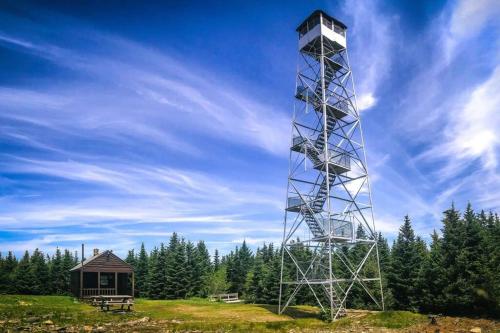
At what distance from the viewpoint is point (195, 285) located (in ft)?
204

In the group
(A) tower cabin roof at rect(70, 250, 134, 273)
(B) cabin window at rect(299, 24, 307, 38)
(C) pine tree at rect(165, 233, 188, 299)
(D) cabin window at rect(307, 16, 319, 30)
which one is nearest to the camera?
(D) cabin window at rect(307, 16, 319, 30)

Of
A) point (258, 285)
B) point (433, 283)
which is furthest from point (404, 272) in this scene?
point (258, 285)

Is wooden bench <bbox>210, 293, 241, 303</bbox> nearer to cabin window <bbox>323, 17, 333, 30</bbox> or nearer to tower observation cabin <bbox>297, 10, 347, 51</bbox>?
tower observation cabin <bbox>297, 10, 347, 51</bbox>

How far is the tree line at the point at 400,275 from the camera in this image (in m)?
27.4

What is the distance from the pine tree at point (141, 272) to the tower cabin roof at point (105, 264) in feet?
62.8

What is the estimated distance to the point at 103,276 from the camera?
4975 centimetres

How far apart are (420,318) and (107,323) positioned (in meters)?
19.9

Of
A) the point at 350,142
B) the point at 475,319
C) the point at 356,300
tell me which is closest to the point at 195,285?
the point at 356,300

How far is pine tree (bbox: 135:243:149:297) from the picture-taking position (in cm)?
6489

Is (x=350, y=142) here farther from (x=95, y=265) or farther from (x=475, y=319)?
(x=95, y=265)

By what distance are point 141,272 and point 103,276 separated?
17.1 meters

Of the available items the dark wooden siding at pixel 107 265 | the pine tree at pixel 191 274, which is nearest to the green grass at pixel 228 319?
the dark wooden siding at pixel 107 265

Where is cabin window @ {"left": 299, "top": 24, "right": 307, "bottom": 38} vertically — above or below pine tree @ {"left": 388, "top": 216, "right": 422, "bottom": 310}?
above

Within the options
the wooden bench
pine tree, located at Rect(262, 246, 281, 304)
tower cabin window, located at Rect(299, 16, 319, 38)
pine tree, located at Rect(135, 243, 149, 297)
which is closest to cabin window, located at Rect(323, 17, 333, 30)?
tower cabin window, located at Rect(299, 16, 319, 38)
